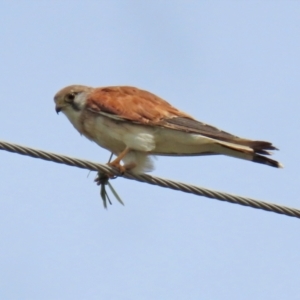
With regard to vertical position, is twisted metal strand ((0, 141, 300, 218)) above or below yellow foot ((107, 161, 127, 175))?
below

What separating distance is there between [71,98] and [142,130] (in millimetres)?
891

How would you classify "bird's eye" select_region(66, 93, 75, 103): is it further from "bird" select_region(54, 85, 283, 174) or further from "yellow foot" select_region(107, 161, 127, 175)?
"yellow foot" select_region(107, 161, 127, 175)

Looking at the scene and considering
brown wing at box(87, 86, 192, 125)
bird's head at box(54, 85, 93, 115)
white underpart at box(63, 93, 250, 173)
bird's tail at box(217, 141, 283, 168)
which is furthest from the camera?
bird's head at box(54, 85, 93, 115)

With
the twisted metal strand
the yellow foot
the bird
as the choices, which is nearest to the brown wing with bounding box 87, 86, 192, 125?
the bird

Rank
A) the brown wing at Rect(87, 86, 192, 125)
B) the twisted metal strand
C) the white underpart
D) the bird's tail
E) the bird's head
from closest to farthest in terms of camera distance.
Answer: the twisted metal strand
the bird's tail
the white underpart
the brown wing at Rect(87, 86, 192, 125)
the bird's head

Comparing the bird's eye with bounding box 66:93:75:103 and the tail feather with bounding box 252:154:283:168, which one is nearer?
the tail feather with bounding box 252:154:283:168

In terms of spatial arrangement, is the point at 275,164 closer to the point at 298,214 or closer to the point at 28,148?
the point at 298,214

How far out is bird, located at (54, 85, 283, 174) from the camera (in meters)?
7.55

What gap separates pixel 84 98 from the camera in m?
A: 8.30

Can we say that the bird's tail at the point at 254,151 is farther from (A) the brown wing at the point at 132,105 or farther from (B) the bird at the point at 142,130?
(A) the brown wing at the point at 132,105

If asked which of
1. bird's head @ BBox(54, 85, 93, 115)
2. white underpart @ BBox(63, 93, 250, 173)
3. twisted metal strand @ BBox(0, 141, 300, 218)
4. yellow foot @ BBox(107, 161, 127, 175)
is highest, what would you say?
bird's head @ BBox(54, 85, 93, 115)

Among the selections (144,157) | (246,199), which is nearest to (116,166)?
(144,157)

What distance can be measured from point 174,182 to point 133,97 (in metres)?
1.97

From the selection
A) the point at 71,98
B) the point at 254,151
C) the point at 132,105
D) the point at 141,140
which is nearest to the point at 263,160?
the point at 254,151
